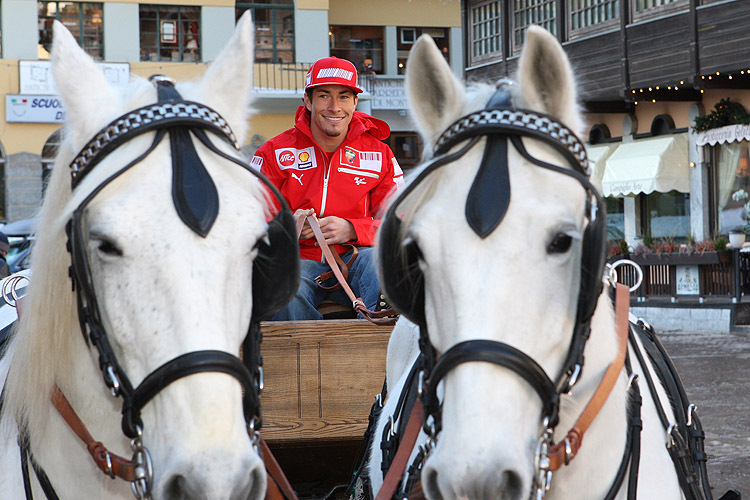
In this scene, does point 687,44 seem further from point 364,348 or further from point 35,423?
point 35,423

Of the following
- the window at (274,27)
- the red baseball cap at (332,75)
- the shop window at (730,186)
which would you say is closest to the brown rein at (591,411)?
the red baseball cap at (332,75)

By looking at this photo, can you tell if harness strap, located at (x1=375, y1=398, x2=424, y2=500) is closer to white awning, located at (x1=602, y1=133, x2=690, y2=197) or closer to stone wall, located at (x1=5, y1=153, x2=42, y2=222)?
white awning, located at (x1=602, y1=133, x2=690, y2=197)

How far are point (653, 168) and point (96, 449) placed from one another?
1698cm

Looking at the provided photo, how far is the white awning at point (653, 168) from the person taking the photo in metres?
17.6

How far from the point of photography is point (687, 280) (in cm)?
1507

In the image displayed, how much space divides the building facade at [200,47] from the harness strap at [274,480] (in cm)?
2006

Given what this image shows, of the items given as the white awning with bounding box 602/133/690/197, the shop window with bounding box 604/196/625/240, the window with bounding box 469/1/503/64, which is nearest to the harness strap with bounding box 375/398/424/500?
the white awning with bounding box 602/133/690/197

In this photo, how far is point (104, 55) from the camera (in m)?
24.4

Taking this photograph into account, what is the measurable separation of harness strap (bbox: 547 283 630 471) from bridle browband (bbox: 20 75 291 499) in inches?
25.9

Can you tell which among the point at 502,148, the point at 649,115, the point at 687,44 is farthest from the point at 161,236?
the point at 649,115

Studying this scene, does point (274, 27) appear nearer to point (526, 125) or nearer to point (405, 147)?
point (405, 147)

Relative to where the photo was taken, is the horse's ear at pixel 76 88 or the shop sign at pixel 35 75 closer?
the horse's ear at pixel 76 88

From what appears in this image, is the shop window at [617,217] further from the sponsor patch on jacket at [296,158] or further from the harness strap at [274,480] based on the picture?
the harness strap at [274,480]

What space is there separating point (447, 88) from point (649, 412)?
0.99 metres
